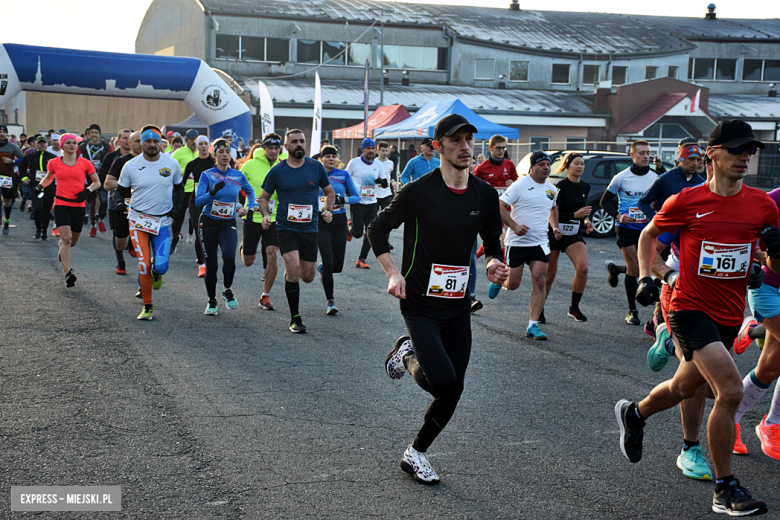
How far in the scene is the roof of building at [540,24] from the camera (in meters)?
45.5

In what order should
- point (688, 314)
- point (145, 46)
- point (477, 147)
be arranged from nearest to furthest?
point (688, 314), point (477, 147), point (145, 46)

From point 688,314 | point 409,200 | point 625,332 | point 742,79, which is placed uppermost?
point 742,79

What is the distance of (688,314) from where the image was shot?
402cm

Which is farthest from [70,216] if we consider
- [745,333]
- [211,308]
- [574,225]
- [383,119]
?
[383,119]

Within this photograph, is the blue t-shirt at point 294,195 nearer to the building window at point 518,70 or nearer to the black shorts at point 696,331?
the black shorts at point 696,331

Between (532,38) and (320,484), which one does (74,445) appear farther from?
(532,38)

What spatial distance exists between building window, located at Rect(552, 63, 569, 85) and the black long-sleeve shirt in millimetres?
45597

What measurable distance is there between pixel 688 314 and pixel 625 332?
→ 14.4ft

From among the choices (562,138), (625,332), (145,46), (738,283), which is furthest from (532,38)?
(738,283)

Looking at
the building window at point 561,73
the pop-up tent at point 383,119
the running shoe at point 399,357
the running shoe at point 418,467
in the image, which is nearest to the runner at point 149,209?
the running shoe at point 399,357

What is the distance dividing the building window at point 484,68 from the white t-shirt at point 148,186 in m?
40.3

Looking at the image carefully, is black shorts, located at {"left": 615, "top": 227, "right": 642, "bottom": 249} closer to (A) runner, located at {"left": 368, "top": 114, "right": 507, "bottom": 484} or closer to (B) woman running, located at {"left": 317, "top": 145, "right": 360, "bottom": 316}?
(B) woman running, located at {"left": 317, "top": 145, "right": 360, "bottom": 316}

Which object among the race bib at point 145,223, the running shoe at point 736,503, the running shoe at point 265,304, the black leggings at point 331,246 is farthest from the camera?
the running shoe at point 265,304

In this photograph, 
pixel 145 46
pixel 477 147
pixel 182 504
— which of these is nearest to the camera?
pixel 182 504
